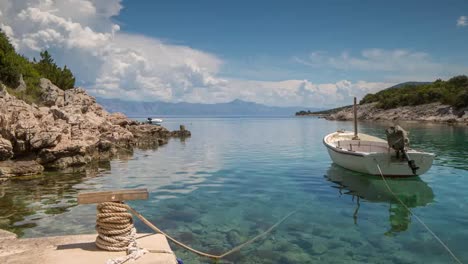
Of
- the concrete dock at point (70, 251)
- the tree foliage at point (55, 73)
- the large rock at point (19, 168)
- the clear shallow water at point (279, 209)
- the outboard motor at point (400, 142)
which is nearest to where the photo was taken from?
the concrete dock at point (70, 251)

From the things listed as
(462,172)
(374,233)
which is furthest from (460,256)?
(462,172)

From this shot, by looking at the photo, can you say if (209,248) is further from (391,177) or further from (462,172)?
(462,172)

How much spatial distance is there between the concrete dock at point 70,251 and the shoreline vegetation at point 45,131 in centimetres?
1481

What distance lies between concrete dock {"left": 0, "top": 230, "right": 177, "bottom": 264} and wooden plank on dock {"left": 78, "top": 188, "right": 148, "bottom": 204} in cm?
77

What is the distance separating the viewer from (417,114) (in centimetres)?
9175

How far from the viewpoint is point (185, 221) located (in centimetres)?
1143

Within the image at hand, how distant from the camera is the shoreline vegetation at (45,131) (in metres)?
20.2

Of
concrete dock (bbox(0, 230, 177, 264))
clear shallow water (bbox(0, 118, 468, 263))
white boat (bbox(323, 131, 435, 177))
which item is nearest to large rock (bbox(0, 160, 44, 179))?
clear shallow water (bbox(0, 118, 468, 263))

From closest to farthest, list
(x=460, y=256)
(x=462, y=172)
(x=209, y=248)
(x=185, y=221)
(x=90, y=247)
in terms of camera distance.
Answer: (x=90, y=247) < (x=460, y=256) < (x=209, y=248) < (x=185, y=221) < (x=462, y=172)

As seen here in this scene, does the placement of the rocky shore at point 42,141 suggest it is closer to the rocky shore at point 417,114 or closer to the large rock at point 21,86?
the large rock at point 21,86

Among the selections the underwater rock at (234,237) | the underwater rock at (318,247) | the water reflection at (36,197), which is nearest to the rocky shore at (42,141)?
the water reflection at (36,197)

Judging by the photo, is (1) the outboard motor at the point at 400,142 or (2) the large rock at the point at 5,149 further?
(2) the large rock at the point at 5,149

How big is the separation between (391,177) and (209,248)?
12.0 meters

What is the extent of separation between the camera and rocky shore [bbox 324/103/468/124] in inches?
2997
